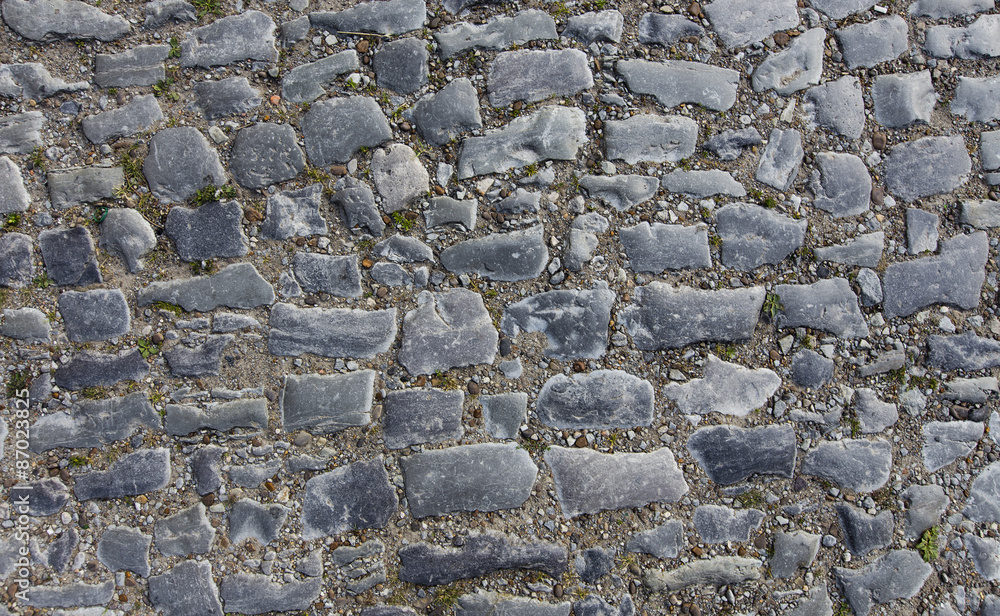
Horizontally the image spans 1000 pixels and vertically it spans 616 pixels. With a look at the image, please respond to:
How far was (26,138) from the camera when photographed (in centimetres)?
251

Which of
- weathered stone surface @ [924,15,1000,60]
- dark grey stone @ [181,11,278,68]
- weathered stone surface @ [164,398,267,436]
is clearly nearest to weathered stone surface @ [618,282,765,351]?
weathered stone surface @ [924,15,1000,60]

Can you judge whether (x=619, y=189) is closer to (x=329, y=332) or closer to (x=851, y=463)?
(x=329, y=332)

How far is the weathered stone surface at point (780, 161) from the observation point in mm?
2611

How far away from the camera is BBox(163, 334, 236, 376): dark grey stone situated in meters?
2.46

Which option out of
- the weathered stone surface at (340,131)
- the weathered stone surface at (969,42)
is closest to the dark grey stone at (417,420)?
the weathered stone surface at (340,131)

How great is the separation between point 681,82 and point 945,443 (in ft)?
6.51

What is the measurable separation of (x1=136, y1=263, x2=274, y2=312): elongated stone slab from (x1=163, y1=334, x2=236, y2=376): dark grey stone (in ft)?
0.56

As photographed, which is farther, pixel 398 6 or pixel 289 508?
pixel 398 6

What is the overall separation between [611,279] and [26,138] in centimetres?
261

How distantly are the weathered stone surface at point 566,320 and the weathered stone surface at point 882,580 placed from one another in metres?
1.47

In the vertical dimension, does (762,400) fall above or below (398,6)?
below

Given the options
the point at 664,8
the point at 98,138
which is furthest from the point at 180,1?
the point at 664,8

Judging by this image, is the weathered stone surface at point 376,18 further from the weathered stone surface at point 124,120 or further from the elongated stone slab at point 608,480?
the elongated stone slab at point 608,480

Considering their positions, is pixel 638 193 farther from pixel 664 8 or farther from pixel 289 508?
pixel 289 508
